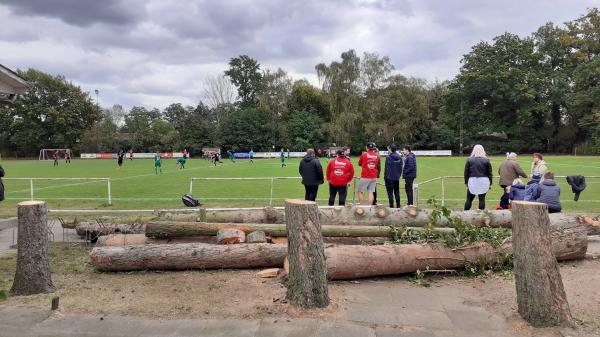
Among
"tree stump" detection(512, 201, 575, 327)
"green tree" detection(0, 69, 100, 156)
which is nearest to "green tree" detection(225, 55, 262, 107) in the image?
"green tree" detection(0, 69, 100, 156)

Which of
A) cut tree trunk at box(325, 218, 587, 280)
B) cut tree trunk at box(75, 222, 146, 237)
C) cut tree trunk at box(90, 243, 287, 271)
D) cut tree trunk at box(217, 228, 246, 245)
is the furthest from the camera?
cut tree trunk at box(75, 222, 146, 237)

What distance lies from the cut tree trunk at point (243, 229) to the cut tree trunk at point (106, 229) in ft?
3.59

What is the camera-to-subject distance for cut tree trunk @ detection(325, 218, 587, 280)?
601 centimetres

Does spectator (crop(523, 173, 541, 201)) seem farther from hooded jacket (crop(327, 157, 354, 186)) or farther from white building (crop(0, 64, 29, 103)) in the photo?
white building (crop(0, 64, 29, 103))

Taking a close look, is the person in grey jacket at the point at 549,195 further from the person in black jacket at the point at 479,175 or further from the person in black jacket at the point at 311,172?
the person in black jacket at the point at 311,172

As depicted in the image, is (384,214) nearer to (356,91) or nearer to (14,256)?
(14,256)

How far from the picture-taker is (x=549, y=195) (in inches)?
337

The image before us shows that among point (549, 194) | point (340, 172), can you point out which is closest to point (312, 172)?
point (340, 172)

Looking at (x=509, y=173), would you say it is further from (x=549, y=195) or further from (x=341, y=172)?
(x=341, y=172)

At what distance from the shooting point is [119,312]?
5012mm

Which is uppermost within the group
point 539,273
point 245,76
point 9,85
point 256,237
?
point 245,76

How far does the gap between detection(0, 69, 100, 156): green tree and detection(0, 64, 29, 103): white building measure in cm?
7225

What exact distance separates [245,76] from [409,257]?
81189 millimetres

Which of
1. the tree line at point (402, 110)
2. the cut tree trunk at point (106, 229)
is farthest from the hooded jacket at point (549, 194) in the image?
the tree line at point (402, 110)
